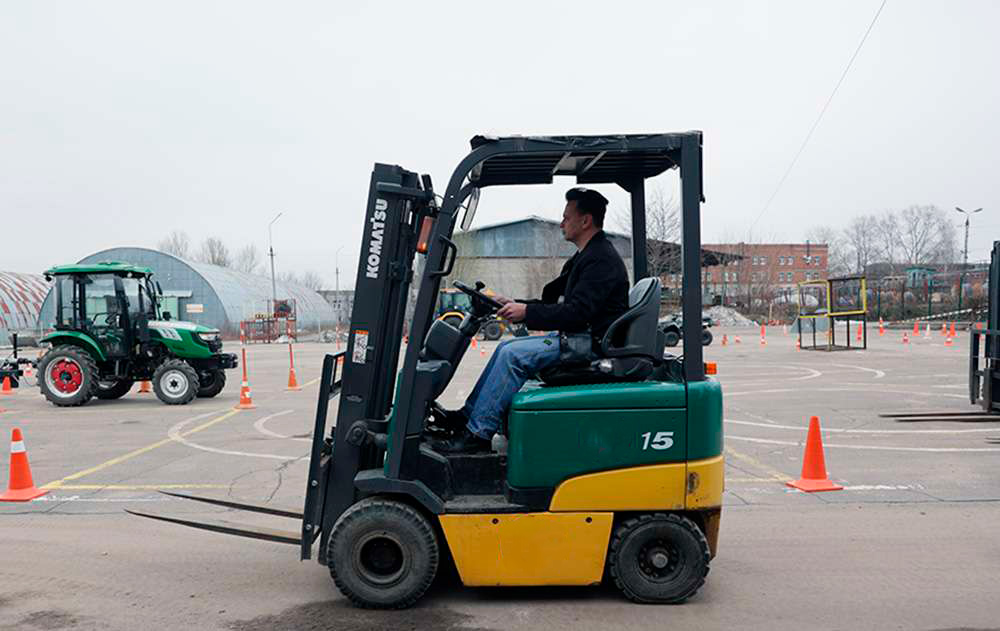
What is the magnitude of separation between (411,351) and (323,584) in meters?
1.66

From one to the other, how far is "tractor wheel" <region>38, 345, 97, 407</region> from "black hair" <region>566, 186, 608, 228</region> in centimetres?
1286

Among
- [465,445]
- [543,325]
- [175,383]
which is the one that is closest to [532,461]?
[465,445]

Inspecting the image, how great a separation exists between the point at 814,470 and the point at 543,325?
14.7 ft

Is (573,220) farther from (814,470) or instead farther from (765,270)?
(765,270)

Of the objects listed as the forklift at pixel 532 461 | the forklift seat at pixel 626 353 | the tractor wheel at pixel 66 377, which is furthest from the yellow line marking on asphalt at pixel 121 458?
the forklift seat at pixel 626 353

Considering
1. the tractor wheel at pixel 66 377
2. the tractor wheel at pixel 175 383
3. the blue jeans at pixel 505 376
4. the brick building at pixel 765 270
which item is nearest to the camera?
the blue jeans at pixel 505 376

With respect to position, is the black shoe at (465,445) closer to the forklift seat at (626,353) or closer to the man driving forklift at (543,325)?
the man driving forklift at (543,325)

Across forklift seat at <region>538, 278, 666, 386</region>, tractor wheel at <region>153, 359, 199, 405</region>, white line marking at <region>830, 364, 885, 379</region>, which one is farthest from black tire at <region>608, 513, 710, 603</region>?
white line marking at <region>830, 364, 885, 379</region>

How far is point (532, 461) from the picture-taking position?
4336 mm

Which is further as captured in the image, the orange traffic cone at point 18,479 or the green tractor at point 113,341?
the green tractor at point 113,341

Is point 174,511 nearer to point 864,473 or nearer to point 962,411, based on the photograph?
point 864,473

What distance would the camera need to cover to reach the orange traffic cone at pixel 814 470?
24.3 feet

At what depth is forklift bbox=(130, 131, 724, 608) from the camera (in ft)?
14.3

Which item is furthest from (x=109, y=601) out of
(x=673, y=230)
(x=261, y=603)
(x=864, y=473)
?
(x=864, y=473)
